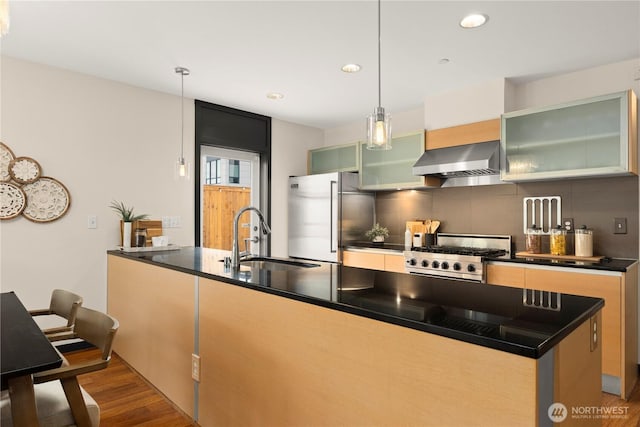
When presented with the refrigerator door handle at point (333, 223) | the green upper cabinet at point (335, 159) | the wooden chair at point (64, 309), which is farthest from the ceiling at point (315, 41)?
the wooden chair at point (64, 309)

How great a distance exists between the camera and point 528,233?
11.2 feet

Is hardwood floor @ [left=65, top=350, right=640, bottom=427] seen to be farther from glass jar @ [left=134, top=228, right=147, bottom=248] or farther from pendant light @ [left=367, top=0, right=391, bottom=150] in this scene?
pendant light @ [left=367, top=0, right=391, bottom=150]

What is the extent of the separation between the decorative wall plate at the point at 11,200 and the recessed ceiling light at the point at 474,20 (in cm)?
350

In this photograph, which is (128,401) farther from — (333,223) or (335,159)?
(335,159)

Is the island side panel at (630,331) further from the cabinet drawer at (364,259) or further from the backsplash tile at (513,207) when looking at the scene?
the cabinet drawer at (364,259)

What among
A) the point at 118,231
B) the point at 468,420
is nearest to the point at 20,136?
the point at 118,231

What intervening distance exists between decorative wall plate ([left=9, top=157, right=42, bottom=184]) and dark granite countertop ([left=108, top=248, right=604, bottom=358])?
2170 mm

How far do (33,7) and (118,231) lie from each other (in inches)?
74.2

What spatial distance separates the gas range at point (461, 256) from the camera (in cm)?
323

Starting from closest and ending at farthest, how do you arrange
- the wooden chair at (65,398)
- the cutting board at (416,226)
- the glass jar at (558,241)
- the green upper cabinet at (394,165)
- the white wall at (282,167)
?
the wooden chair at (65,398), the glass jar at (558,241), the green upper cabinet at (394,165), the cutting board at (416,226), the white wall at (282,167)

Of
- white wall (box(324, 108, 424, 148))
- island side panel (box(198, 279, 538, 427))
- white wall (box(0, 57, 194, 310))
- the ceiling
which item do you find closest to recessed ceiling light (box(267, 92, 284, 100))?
the ceiling

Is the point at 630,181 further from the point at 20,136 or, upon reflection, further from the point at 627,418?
the point at 20,136

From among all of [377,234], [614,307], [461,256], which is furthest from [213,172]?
[614,307]

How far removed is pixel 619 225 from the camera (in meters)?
3.03
